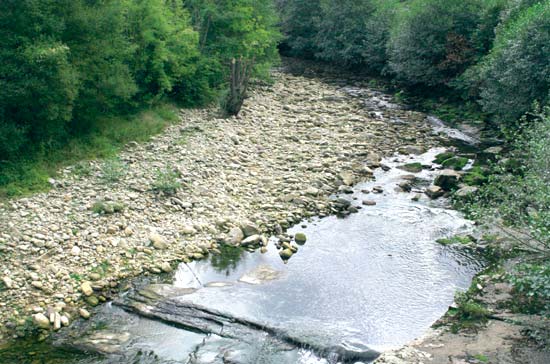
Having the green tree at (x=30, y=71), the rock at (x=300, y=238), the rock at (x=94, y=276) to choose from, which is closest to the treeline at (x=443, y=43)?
the rock at (x=300, y=238)

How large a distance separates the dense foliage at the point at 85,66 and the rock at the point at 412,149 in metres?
9.12

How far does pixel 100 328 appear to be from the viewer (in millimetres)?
10953

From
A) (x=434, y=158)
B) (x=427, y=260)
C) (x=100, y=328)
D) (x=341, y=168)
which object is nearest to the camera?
(x=100, y=328)

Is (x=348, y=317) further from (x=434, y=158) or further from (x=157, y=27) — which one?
(x=157, y=27)

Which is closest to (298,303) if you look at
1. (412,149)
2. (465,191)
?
(465,191)

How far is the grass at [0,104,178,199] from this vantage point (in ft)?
47.8

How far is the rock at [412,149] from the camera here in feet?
72.9

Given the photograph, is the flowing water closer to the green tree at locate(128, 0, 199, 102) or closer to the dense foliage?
the dense foliage

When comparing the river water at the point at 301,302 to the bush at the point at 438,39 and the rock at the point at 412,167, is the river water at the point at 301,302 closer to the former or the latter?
the rock at the point at 412,167

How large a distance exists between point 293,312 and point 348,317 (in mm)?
1180

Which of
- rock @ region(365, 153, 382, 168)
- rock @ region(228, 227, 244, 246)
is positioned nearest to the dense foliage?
rock @ region(228, 227, 244, 246)

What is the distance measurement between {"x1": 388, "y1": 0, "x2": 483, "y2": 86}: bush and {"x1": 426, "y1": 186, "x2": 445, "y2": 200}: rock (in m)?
12.8

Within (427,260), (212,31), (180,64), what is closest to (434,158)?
(427,260)

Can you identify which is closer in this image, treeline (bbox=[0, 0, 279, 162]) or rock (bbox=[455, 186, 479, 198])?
treeline (bbox=[0, 0, 279, 162])
